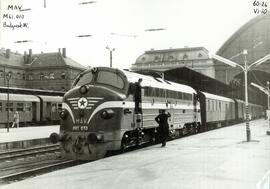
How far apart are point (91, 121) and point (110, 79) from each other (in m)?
2.03

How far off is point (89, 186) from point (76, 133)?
17.6 feet

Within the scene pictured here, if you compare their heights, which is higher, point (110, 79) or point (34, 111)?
point (110, 79)

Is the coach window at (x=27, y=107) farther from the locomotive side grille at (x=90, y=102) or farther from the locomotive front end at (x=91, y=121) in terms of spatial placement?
the locomotive side grille at (x=90, y=102)

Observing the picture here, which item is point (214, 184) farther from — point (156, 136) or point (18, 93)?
point (18, 93)

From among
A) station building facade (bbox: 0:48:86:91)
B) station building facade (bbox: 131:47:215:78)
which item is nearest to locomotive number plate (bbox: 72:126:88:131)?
station building facade (bbox: 131:47:215:78)

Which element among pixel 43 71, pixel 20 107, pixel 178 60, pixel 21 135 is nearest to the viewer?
pixel 21 135

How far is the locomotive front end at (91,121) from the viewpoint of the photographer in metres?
13.3

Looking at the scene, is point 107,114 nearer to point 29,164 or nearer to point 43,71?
point 29,164

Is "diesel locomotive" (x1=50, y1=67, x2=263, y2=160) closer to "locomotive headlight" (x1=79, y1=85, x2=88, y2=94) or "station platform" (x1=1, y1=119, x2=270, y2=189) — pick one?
"locomotive headlight" (x1=79, y1=85, x2=88, y2=94)

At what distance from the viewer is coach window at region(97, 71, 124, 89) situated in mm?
14645

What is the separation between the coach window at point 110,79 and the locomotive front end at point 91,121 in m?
0.18

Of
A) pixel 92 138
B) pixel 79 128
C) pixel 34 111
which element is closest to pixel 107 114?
pixel 92 138

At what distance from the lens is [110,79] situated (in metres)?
14.8

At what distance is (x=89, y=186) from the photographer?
840 centimetres
